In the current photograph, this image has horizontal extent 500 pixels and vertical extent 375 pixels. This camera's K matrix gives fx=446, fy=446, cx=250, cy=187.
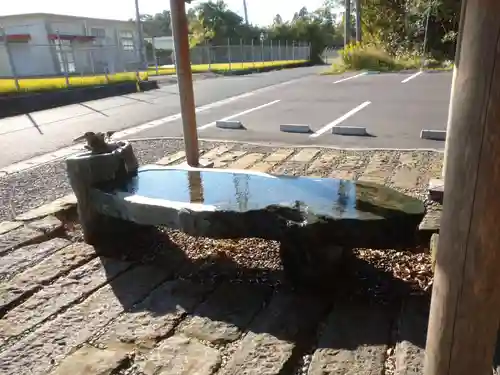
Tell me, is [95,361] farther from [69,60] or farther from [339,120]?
[69,60]


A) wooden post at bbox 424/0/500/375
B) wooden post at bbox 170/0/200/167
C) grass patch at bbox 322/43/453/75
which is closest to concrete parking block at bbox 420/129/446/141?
wooden post at bbox 170/0/200/167

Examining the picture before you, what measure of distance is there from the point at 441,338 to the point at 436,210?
2380 mm

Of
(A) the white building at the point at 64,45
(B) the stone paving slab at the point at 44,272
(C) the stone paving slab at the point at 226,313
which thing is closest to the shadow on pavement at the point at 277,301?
(C) the stone paving slab at the point at 226,313

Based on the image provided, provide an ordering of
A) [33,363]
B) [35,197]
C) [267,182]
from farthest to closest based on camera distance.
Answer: [35,197], [267,182], [33,363]

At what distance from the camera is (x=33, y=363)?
2279 mm

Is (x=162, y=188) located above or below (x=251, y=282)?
above

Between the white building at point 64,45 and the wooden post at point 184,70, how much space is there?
32.8 ft

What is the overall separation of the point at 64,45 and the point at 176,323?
17529 millimetres

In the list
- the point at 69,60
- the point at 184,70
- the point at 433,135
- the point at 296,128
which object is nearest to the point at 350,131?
the point at 296,128

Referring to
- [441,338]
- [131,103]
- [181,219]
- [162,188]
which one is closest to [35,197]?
[162,188]

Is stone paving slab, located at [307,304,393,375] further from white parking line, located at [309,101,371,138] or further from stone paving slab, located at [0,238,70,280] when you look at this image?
white parking line, located at [309,101,371,138]

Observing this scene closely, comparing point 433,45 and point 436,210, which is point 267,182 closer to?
point 436,210

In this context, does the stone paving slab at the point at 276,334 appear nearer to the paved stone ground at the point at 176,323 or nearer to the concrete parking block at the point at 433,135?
the paved stone ground at the point at 176,323

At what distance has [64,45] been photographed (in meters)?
17.4
